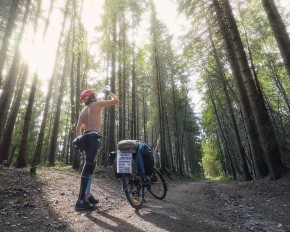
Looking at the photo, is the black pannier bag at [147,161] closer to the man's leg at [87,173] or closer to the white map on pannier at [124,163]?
the white map on pannier at [124,163]

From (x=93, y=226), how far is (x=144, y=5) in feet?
52.8

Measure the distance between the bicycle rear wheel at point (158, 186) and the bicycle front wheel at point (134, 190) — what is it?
59 centimetres

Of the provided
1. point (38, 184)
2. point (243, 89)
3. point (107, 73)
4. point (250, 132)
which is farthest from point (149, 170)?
point (107, 73)

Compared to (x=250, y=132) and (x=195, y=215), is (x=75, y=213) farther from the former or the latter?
(x=250, y=132)

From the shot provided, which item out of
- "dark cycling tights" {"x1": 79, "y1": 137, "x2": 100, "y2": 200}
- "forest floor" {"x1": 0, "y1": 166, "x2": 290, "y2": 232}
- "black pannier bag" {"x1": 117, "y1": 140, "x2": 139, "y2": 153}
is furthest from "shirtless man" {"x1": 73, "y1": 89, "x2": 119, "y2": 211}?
"black pannier bag" {"x1": 117, "y1": 140, "x2": 139, "y2": 153}

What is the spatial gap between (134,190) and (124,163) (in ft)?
2.44

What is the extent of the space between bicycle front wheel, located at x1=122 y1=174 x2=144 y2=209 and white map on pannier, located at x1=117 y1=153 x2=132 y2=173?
170 mm

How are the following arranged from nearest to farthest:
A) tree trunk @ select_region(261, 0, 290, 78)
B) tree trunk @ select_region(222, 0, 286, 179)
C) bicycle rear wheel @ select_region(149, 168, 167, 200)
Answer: bicycle rear wheel @ select_region(149, 168, 167, 200) < tree trunk @ select_region(261, 0, 290, 78) < tree trunk @ select_region(222, 0, 286, 179)

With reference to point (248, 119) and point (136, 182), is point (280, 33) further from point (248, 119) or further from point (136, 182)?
point (136, 182)

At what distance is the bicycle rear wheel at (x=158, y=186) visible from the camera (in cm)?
571

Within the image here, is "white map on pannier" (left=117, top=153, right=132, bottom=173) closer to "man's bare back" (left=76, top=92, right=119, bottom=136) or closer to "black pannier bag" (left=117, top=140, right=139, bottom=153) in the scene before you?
"black pannier bag" (left=117, top=140, right=139, bottom=153)

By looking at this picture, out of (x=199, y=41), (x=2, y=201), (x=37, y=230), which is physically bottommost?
(x=37, y=230)

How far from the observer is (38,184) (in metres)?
7.08

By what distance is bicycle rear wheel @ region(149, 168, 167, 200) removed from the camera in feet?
18.7
